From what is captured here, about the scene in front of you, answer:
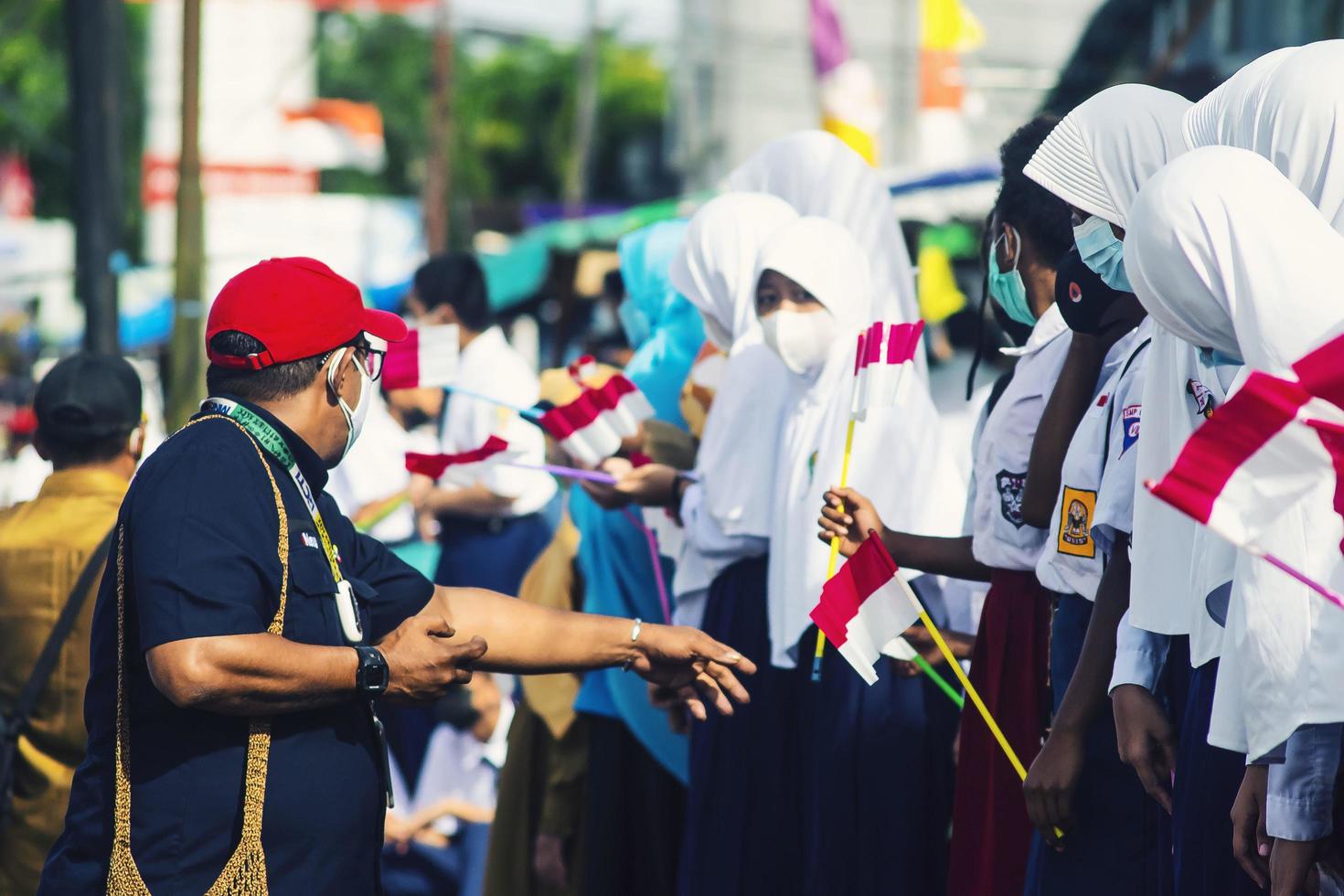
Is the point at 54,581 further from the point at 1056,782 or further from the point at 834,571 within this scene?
the point at 1056,782

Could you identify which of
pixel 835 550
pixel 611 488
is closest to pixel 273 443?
pixel 835 550

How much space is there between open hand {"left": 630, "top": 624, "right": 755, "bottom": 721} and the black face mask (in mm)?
961

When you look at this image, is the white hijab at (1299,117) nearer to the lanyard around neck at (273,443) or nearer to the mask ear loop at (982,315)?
the mask ear loop at (982,315)

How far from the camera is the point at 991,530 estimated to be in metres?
3.57

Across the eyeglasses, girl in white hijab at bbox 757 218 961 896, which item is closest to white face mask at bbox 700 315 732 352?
girl in white hijab at bbox 757 218 961 896

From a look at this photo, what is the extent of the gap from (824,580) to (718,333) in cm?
107

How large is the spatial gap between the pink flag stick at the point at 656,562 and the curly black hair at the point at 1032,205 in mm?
1797

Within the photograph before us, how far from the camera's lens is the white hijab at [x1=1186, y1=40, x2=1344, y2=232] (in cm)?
237

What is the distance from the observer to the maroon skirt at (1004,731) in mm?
3529

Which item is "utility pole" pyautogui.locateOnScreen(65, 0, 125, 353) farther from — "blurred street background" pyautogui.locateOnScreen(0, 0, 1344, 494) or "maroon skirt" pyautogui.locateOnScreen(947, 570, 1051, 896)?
"maroon skirt" pyautogui.locateOnScreen(947, 570, 1051, 896)

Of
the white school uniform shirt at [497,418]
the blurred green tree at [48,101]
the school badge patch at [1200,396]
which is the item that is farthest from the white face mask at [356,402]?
the blurred green tree at [48,101]

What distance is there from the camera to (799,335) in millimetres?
4250

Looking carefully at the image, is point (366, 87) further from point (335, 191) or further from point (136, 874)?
point (136, 874)

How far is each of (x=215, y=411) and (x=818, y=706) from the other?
5.95 ft
